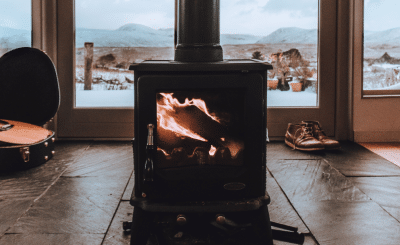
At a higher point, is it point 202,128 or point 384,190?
point 202,128

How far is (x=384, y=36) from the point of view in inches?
109

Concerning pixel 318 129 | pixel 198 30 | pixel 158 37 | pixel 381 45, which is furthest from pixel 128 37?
pixel 381 45

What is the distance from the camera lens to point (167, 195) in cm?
119

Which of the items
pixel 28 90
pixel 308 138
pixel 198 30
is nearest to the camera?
pixel 198 30

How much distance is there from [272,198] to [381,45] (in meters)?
1.76

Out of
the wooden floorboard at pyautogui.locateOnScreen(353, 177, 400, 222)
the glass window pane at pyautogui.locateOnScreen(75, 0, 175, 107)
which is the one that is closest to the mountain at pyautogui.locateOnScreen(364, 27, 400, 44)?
the wooden floorboard at pyautogui.locateOnScreen(353, 177, 400, 222)

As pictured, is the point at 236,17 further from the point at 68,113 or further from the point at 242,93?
the point at 242,93

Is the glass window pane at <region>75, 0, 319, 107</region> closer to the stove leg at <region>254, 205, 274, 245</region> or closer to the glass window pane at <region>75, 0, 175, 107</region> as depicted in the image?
the glass window pane at <region>75, 0, 175, 107</region>

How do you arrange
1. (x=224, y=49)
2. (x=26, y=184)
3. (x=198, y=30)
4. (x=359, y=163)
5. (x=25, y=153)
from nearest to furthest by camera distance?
(x=198, y=30), (x=26, y=184), (x=25, y=153), (x=359, y=163), (x=224, y=49)

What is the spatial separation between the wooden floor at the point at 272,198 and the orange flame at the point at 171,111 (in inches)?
15.3

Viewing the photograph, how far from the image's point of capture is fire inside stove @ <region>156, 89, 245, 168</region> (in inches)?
47.6

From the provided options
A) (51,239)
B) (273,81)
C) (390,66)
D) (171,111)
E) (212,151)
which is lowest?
(51,239)

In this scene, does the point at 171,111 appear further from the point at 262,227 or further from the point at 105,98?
the point at 105,98

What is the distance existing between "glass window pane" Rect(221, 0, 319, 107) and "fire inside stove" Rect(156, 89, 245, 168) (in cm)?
160
